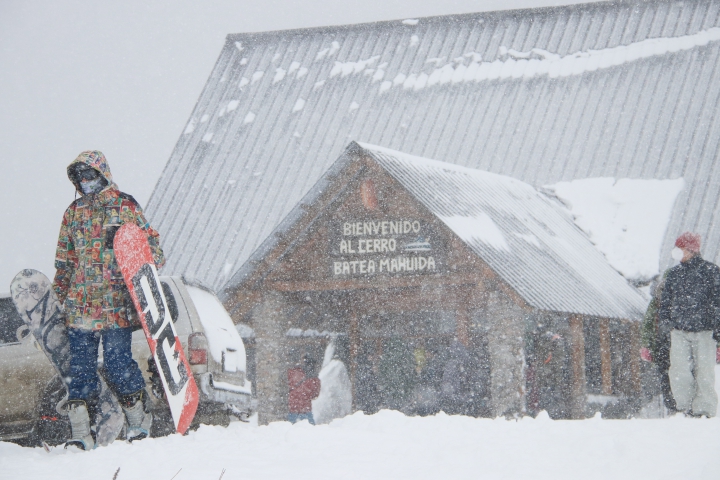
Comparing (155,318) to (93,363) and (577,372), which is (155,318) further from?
(577,372)

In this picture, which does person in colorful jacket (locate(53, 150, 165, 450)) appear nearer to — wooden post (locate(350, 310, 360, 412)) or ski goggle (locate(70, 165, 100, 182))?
ski goggle (locate(70, 165, 100, 182))

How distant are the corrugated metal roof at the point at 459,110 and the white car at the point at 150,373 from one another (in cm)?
962

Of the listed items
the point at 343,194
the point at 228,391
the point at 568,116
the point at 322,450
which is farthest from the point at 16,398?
the point at 568,116

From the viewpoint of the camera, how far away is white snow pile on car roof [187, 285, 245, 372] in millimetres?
7672

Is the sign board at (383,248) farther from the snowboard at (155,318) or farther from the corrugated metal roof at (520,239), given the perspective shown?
the snowboard at (155,318)

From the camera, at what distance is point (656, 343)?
816cm

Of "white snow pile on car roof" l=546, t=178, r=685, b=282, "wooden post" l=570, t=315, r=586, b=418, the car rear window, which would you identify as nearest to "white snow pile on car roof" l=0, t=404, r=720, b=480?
the car rear window

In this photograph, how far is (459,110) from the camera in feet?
70.2

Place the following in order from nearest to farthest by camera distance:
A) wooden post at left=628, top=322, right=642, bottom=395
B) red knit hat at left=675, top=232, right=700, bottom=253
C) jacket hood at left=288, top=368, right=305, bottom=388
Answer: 1. red knit hat at left=675, top=232, right=700, bottom=253
2. jacket hood at left=288, top=368, right=305, bottom=388
3. wooden post at left=628, top=322, right=642, bottom=395

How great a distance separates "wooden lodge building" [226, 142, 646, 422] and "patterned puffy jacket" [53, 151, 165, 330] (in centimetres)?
520

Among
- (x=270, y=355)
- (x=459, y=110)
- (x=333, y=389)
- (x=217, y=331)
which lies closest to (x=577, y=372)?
(x=333, y=389)

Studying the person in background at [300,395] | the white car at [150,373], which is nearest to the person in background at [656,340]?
the white car at [150,373]

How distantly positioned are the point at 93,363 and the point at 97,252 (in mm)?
736

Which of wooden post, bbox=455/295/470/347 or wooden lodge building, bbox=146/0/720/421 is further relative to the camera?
wooden post, bbox=455/295/470/347
